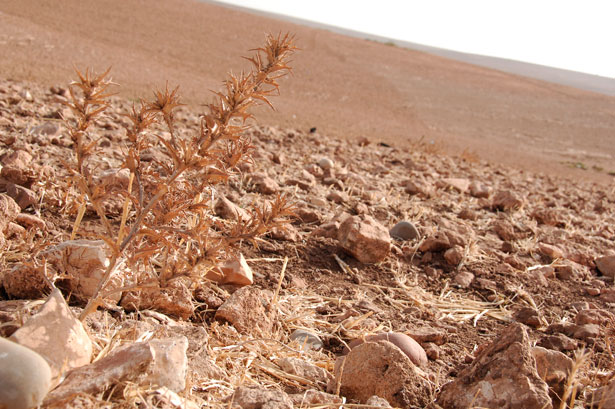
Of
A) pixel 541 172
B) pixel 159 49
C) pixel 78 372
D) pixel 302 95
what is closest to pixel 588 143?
pixel 541 172

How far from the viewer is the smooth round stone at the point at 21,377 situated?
3.84 feet

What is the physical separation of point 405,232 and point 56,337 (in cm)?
253

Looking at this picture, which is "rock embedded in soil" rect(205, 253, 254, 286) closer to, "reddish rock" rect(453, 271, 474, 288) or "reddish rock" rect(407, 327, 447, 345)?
"reddish rock" rect(407, 327, 447, 345)

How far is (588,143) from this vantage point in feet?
45.1

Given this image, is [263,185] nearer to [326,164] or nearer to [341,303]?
[326,164]

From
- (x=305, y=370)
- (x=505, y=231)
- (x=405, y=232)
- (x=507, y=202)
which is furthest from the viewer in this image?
(x=507, y=202)

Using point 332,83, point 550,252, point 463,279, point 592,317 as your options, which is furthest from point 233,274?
point 332,83

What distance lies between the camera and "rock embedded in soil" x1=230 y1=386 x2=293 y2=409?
1.50 m

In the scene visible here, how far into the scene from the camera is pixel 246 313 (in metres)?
2.08

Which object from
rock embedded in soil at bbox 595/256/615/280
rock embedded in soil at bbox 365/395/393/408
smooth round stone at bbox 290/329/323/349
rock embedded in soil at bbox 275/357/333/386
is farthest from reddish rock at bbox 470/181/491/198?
rock embedded in soil at bbox 365/395/393/408

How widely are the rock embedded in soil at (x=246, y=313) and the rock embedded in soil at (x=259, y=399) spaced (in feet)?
1.58

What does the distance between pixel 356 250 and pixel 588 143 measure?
12836 millimetres

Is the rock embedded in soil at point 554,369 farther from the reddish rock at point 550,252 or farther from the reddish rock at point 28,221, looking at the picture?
the reddish rock at point 28,221

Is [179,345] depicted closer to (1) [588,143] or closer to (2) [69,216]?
(2) [69,216]
